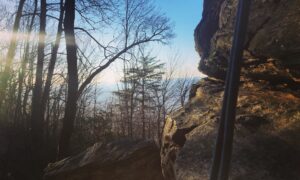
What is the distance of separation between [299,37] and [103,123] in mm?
21143

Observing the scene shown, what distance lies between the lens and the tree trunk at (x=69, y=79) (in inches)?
392

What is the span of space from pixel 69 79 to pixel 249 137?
298 inches

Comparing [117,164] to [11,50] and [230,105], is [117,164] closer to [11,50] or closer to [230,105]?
[230,105]

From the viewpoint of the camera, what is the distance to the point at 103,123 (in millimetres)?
23734

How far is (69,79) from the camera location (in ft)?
33.0

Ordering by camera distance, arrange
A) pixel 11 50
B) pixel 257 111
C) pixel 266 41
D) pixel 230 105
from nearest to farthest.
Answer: pixel 230 105 < pixel 257 111 < pixel 266 41 < pixel 11 50

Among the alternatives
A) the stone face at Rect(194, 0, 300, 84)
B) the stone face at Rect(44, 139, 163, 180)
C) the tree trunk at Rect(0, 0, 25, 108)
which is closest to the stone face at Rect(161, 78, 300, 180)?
the stone face at Rect(194, 0, 300, 84)

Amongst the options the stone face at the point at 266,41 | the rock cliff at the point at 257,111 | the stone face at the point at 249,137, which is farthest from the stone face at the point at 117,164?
the stone face at the point at 266,41

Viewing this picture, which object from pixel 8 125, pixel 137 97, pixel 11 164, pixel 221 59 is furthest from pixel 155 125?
pixel 221 59

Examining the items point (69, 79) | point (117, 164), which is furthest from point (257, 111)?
point (69, 79)

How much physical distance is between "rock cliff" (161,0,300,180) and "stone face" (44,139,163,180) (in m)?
1.72

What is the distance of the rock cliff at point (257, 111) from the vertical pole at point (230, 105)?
2.00 meters

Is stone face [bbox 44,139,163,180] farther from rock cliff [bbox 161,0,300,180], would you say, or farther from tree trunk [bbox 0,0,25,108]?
tree trunk [bbox 0,0,25,108]

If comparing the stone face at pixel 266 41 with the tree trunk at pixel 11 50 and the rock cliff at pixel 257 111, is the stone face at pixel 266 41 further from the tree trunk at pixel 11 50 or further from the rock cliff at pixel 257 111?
the tree trunk at pixel 11 50
